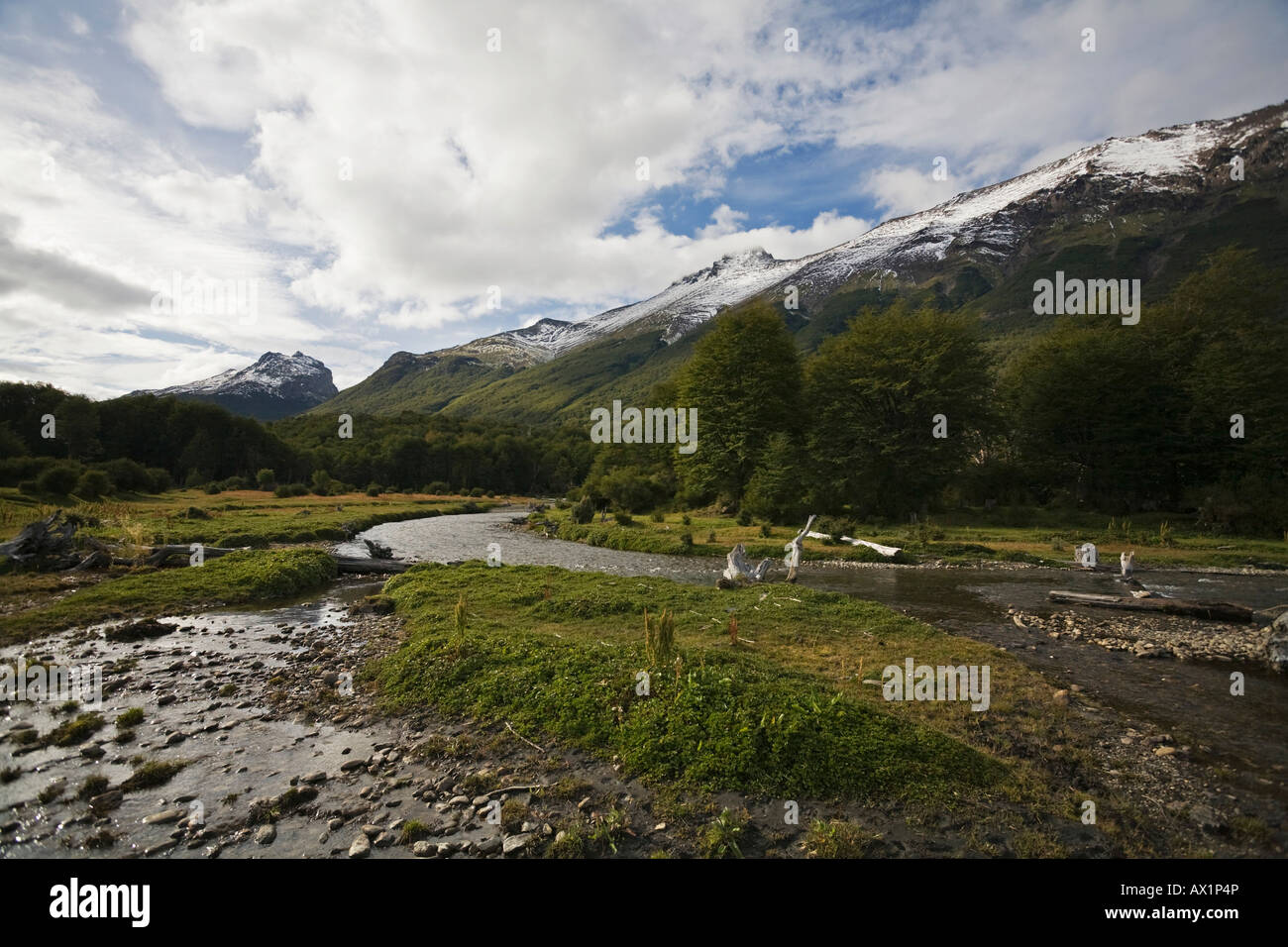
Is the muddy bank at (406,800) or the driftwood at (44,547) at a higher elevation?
the driftwood at (44,547)

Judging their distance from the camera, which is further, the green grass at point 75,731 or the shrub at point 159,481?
the shrub at point 159,481

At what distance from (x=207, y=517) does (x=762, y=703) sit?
5485 cm

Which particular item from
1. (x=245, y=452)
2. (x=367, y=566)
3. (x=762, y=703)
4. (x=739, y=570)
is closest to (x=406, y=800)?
(x=762, y=703)

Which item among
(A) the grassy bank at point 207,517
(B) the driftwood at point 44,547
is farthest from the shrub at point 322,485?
(B) the driftwood at point 44,547

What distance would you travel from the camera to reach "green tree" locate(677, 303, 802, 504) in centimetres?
5200

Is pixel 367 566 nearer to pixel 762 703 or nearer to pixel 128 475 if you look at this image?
pixel 762 703

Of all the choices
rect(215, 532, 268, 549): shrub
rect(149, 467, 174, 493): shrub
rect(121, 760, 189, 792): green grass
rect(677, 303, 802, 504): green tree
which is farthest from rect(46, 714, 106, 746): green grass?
rect(149, 467, 174, 493): shrub

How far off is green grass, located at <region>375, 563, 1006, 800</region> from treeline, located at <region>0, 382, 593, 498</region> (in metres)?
55.6

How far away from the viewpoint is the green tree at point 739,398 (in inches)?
2047

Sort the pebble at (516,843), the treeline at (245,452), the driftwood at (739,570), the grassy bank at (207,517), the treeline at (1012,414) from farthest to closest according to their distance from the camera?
the treeline at (245,452)
the treeline at (1012,414)
the grassy bank at (207,517)
the driftwood at (739,570)
the pebble at (516,843)

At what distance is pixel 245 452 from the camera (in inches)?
4060

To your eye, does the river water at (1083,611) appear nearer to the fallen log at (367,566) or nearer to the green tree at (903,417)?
the fallen log at (367,566)

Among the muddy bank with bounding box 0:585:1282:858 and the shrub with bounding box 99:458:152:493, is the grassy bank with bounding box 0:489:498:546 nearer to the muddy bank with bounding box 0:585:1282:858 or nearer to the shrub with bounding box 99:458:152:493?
the shrub with bounding box 99:458:152:493

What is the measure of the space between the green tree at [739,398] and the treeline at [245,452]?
57.4m
